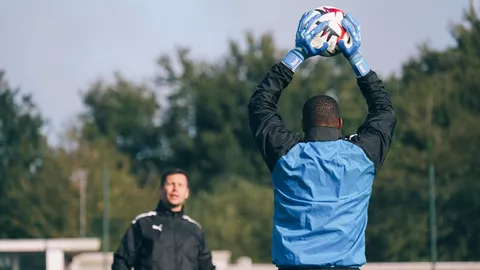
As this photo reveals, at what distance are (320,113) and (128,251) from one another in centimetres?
401

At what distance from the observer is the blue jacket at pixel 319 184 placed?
5371 mm

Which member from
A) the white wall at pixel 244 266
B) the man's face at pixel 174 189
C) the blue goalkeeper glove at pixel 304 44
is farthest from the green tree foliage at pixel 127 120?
the blue goalkeeper glove at pixel 304 44

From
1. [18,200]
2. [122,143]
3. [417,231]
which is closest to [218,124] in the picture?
[122,143]

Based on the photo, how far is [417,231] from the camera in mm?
20203

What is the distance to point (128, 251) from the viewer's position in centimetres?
928

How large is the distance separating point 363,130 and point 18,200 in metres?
27.0

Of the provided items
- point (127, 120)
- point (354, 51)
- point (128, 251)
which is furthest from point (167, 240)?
point (127, 120)

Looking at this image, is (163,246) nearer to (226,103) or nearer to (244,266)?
(244,266)

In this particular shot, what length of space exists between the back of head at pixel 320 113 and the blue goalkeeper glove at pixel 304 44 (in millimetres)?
202

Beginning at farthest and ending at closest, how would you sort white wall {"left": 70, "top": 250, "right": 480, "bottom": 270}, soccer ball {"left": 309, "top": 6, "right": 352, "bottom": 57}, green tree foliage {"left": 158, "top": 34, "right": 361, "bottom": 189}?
green tree foliage {"left": 158, "top": 34, "right": 361, "bottom": 189} → white wall {"left": 70, "top": 250, "right": 480, "bottom": 270} → soccer ball {"left": 309, "top": 6, "right": 352, "bottom": 57}

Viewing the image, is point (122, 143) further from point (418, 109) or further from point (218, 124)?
point (418, 109)

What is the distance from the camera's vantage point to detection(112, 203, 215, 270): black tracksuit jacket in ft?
30.3

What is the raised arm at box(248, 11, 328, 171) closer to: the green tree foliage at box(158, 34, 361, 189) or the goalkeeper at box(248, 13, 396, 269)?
the goalkeeper at box(248, 13, 396, 269)

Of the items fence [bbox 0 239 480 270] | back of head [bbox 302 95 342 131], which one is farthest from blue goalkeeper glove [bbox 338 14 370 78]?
fence [bbox 0 239 480 270]
